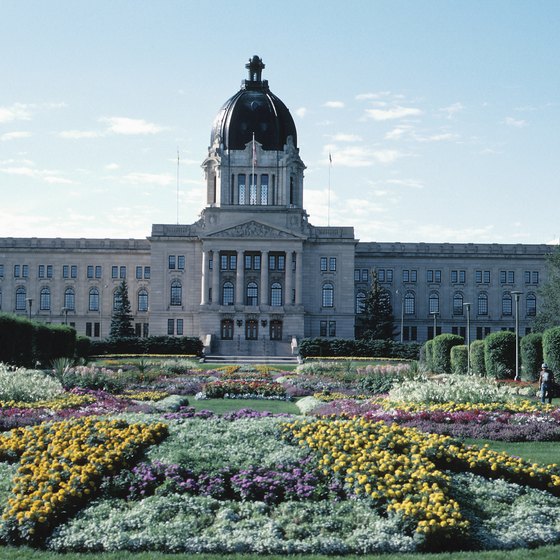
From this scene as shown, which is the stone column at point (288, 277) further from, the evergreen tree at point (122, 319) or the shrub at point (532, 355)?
the shrub at point (532, 355)

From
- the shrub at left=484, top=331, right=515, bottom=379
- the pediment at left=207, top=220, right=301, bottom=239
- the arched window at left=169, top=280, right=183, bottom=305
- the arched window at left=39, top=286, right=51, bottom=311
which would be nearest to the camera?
the shrub at left=484, top=331, right=515, bottom=379

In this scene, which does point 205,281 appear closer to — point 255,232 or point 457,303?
point 255,232

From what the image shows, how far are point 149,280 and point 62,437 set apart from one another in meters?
80.9

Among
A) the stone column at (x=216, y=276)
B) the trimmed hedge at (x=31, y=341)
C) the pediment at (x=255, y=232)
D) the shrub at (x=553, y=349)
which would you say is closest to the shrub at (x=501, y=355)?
the shrub at (x=553, y=349)

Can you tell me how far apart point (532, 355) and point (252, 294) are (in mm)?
48076

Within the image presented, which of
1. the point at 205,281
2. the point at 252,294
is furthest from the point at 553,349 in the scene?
the point at 205,281

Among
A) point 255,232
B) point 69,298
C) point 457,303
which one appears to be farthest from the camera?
point 457,303

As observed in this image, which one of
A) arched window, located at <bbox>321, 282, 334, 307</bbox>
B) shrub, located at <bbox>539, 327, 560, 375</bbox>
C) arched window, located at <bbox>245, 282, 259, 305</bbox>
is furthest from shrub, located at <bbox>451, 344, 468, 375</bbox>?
arched window, located at <bbox>321, 282, 334, 307</bbox>

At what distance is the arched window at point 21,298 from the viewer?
320 feet

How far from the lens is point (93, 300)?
320 ft

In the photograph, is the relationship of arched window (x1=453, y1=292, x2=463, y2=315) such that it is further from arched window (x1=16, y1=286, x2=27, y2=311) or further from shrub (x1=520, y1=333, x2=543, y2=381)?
shrub (x1=520, y1=333, x2=543, y2=381)

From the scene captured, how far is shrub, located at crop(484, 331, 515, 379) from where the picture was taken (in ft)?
152

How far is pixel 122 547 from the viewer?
12.3 meters

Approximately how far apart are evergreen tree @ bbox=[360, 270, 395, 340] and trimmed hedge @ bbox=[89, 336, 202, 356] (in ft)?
69.7
